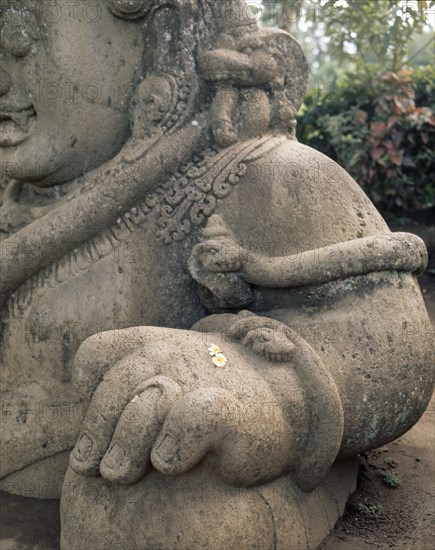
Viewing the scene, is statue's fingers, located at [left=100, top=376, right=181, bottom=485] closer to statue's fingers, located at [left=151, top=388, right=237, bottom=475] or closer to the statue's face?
statue's fingers, located at [left=151, top=388, right=237, bottom=475]

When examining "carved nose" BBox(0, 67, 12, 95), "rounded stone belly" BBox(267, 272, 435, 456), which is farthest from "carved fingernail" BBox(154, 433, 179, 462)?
"carved nose" BBox(0, 67, 12, 95)

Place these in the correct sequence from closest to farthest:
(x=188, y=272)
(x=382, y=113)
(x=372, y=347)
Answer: (x=372, y=347) → (x=188, y=272) → (x=382, y=113)

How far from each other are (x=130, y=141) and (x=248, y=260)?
0.74 meters

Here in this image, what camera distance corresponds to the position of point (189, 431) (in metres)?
2.30

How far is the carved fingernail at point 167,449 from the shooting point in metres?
2.32

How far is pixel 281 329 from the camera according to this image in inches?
107

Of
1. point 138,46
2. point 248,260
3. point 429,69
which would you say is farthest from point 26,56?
point 429,69

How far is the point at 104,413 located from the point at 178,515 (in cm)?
39

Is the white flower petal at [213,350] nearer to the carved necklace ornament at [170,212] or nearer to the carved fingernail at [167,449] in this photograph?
the carved fingernail at [167,449]

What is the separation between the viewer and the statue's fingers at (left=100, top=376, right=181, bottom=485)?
236 centimetres

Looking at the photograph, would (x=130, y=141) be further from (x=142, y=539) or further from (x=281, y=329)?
(x=142, y=539)

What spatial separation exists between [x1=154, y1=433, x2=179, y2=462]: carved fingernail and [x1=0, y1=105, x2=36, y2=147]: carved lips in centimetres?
159

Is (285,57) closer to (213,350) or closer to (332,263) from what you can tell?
(332,263)

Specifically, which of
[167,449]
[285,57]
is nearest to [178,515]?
[167,449]
